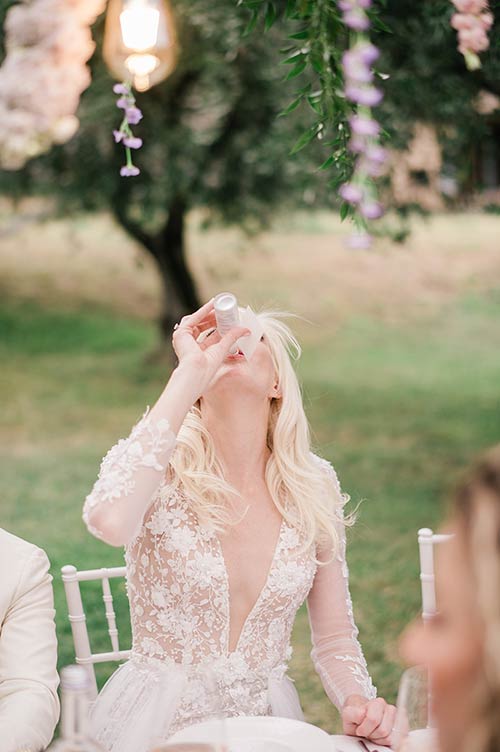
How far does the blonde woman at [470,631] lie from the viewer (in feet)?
2.89

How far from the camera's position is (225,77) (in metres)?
8.82

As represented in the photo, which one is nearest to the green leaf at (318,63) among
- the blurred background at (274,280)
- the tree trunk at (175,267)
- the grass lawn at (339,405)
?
the blurred background at (274,280)

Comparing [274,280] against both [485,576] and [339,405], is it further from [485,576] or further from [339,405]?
[485,576]

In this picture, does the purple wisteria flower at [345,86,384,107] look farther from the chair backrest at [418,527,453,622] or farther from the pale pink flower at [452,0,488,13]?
the chair backrest at [418,527,453,622]

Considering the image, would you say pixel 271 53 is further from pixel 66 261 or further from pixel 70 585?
pixel 66 261

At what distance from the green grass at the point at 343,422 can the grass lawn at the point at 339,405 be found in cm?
2

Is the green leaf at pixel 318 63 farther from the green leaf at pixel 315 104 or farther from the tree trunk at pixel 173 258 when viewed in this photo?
the tree trunk at pixel 173 258

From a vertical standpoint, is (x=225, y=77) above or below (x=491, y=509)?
above

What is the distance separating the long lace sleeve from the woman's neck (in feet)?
1.18

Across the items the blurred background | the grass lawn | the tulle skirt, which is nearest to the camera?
the tulle skirt

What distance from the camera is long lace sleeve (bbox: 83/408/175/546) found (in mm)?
1881

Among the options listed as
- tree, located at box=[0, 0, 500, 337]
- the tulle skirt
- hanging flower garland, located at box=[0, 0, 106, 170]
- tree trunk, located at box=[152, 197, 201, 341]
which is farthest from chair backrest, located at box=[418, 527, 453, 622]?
tree trunk, located at box=[152, 197, 201, 341]

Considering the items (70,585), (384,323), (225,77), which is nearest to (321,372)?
(384,323)

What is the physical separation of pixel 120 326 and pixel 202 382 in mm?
11975
